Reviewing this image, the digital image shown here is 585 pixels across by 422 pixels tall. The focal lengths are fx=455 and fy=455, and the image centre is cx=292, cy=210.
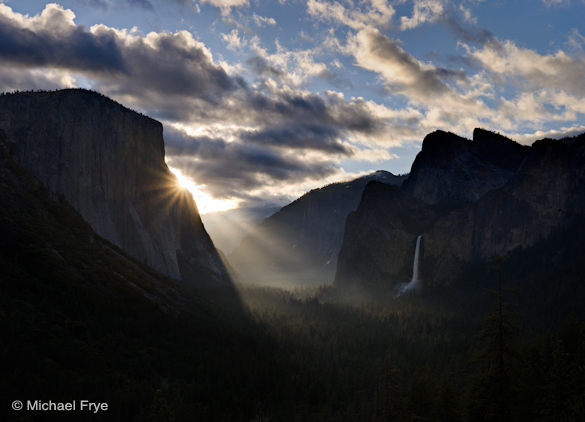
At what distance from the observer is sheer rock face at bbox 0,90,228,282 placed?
13575cm

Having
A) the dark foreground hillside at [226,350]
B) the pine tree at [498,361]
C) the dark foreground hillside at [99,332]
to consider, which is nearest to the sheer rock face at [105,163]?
the dark foreground hillside at [226,350]

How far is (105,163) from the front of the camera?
150 m

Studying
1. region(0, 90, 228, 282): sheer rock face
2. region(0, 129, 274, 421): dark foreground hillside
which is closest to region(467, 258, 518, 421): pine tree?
region(0, 129, 274, 421): dark foreground hillside

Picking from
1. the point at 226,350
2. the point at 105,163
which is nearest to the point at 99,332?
the point at 226,350

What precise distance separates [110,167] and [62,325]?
88.4m

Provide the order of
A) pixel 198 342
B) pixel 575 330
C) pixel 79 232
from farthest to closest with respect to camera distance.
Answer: pixel 79 232 < pixel 198 342 < pixel 575 330

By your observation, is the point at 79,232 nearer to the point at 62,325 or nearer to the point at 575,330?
the point at 62,325

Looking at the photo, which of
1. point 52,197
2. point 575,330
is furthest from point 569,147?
point 52,197

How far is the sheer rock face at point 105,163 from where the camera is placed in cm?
13575

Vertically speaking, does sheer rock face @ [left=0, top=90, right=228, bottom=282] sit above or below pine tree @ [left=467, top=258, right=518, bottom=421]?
above

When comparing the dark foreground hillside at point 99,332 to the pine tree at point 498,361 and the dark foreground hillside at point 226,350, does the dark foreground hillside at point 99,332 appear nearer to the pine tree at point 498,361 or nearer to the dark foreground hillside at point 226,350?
the dark foreground hillside at point 226,350

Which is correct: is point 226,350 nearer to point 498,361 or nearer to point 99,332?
point 99,332

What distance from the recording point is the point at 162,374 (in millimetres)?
76938

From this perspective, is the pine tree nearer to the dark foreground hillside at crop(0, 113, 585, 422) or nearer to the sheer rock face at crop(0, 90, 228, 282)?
the dark foreground hillside at crop(0, 113, 585, 422)
